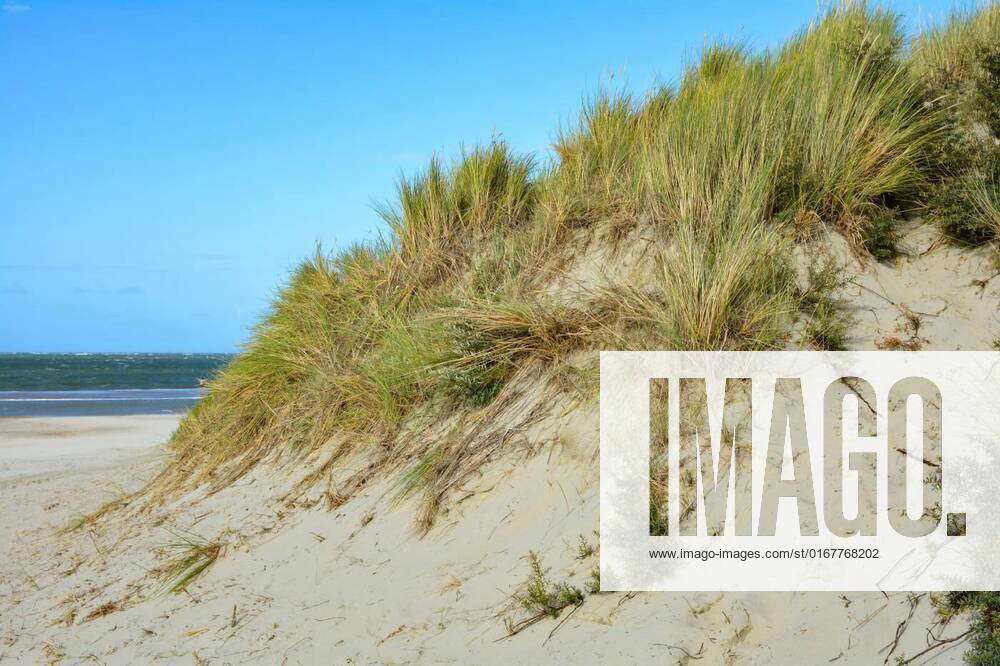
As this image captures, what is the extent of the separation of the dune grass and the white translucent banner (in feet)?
1.02

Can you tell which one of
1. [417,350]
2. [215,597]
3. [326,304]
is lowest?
[215,597]

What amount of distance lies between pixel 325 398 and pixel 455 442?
1.84m

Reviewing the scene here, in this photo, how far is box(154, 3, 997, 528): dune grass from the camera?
4934 millimetres

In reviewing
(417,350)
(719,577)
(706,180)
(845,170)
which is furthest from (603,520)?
(845,170)

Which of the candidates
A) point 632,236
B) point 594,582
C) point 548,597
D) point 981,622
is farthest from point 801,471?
point 632,236

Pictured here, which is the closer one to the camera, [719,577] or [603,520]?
[719,577]

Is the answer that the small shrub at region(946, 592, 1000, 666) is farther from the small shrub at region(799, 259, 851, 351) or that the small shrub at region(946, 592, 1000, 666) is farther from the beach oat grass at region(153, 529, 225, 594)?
A: the beach oat grass at region(153, 529, 225, 594)

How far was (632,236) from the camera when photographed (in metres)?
5.91

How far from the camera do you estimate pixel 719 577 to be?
357 cm

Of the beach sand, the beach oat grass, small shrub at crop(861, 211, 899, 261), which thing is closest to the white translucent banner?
the beach sand

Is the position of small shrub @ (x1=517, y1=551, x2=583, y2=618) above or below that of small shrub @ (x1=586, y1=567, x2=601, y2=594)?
below

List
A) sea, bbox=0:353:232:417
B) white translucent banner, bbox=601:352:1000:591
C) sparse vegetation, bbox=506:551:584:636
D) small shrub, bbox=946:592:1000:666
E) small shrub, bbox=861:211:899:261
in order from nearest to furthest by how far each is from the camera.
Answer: small shrub, bbox=946:592:1000:666
white translucent banner, bbox=601:352:1000:591
sparse vegetation, bbox=506:551:584:636
small shrub, bbox=861:211:899:261
sea, bbox=0:353:232:417

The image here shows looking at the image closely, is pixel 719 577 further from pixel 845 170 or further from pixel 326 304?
pixel 326 304

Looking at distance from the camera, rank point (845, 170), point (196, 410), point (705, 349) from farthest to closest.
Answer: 1. point (196, 410)
2. point (845, 170)
3. point (705, 349)
